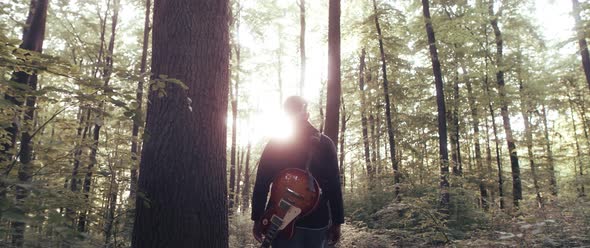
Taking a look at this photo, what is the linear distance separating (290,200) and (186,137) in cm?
102

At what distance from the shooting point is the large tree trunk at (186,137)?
2.84 metres

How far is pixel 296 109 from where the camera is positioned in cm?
329

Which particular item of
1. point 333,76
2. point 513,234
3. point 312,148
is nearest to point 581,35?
point 333,76

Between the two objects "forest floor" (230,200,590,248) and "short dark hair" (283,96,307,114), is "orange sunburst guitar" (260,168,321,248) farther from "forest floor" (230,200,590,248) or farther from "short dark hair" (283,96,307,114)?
"forest floor" (230,200,590,248)

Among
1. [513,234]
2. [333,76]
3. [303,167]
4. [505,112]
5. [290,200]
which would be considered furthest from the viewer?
[505,112]

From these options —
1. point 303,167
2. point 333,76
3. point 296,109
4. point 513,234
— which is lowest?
point 513,234

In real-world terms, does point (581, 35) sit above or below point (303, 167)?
above

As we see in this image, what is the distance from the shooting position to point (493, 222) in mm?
8391

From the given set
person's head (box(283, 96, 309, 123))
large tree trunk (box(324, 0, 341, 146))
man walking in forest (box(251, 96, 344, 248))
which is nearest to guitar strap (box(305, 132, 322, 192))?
man walking in forest (box(251, 96, 344, 248))

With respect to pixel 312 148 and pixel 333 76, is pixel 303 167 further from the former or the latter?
pixel 333 76

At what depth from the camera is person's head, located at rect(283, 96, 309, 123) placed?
10.8 feet

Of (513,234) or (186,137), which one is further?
(513,234)

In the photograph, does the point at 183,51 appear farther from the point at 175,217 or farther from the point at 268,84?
the point at 268,84

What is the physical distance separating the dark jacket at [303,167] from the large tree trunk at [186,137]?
0.38 metres
